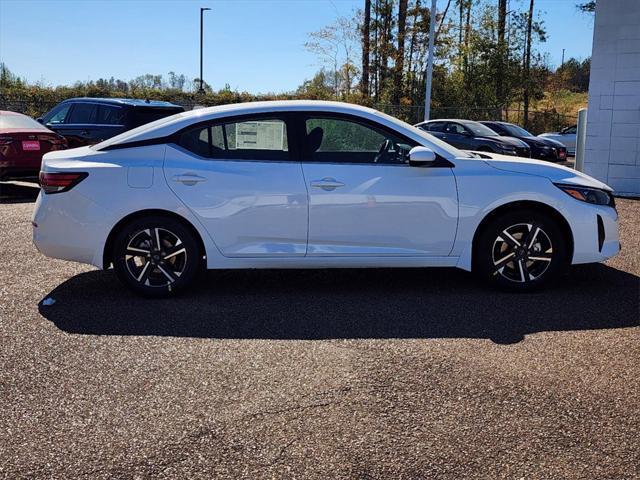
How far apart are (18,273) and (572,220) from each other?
17.2ft

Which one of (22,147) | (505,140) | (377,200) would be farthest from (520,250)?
(505,140)

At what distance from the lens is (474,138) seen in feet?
65.4

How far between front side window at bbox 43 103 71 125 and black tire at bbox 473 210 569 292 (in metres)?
10.8

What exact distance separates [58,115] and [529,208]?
11220mm

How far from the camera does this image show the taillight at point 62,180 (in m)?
5.75

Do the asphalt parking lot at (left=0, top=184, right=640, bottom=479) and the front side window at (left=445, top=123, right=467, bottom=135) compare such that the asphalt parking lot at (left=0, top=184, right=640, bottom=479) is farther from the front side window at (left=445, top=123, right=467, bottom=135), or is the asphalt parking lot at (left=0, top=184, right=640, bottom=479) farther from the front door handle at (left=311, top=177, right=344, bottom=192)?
the front side window at (left=445, top=123, right=467, bottom=135)

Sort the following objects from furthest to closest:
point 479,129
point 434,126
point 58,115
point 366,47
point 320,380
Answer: point 366,47, point 434,126, point 479,129, point 58,115, point 320,380

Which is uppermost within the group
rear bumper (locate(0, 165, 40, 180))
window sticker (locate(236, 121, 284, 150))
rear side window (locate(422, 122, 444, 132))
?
rear side window (locate(422, 122, 444, 132))

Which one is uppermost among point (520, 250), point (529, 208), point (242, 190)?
point (242, 190)

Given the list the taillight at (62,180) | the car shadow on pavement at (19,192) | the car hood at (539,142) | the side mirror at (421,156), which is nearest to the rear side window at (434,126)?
the car hood at (539,142)

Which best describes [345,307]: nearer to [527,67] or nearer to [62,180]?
[62,180]

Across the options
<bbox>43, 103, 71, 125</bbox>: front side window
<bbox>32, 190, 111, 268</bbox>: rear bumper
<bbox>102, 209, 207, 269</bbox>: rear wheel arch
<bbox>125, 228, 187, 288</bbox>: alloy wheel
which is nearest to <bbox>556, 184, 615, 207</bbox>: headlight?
<bbox>102, 209, 207, 269</bbox>: rear wheel arch

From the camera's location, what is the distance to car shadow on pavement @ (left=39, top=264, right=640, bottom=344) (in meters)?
5.06

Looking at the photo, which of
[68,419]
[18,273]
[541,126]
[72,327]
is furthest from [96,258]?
[541,126]
